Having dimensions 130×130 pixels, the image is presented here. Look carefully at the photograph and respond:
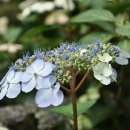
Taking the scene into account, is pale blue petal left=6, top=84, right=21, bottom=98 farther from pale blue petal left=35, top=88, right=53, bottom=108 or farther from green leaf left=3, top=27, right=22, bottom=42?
green leaf left=3, top=27, right=22, bottom=42

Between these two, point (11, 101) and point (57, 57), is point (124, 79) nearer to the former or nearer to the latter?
point (11, 101)

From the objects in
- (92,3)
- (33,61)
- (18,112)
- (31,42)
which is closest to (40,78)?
(33,61)

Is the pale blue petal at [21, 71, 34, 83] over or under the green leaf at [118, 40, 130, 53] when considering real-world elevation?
under

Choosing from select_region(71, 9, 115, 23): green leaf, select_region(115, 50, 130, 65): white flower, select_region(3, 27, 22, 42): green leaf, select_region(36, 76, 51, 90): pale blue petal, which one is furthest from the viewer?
select_region(3, 27, 22, 42): green leaf

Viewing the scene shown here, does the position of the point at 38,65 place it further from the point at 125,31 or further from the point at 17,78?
the point at 125,31

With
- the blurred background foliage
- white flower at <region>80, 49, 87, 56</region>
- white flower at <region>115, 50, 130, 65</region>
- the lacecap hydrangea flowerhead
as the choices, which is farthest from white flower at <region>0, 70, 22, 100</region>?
the blurred background foliage
